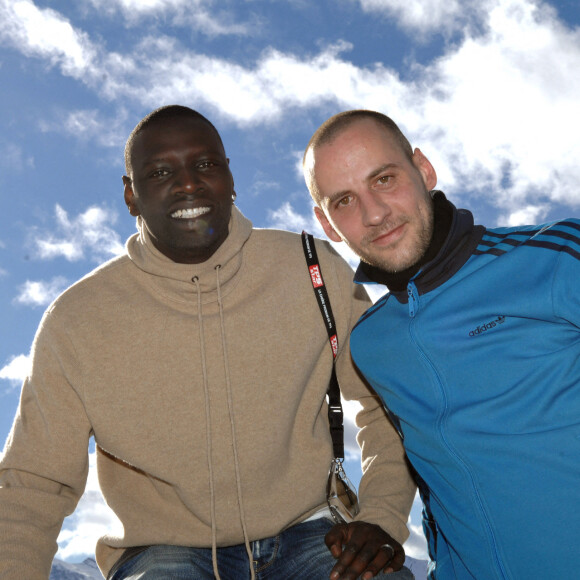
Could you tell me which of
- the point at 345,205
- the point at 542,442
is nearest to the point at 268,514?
the point at 542,442

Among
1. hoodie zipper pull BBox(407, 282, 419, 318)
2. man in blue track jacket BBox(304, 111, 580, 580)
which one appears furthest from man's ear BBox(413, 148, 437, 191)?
hoodie zipper pull BBox(407, 282, 419, 318)

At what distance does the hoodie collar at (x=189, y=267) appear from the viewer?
385 centimetres

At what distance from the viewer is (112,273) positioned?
3951 millimetres

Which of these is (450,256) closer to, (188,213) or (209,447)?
(188,213)

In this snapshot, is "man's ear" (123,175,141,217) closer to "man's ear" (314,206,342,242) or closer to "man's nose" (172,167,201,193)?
"man's nose" (172,167,201,193)

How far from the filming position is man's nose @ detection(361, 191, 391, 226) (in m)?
3.37

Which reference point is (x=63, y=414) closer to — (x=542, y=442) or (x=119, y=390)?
(x=119, y=390)

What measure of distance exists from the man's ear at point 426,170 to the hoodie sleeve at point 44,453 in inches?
90.2

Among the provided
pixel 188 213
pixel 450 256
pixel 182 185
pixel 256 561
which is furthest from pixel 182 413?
pixel 450 256

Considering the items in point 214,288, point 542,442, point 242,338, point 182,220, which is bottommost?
point 542,442

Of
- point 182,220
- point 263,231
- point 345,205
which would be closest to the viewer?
point 345,205

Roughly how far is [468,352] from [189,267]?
1.74 metres

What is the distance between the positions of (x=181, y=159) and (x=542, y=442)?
2.48 metres

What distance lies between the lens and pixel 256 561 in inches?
142
